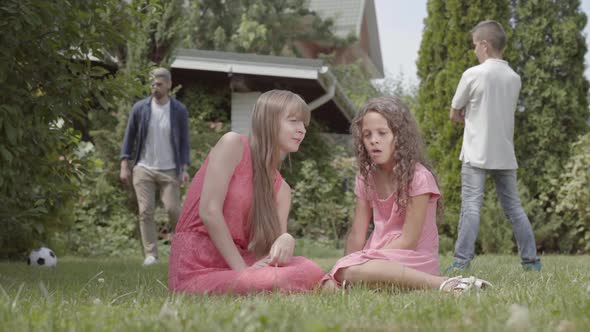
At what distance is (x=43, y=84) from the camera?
4.47m

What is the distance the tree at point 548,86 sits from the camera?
9.75m

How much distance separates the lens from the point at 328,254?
30.5 ft

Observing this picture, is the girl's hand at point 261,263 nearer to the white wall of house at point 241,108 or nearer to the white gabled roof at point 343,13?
the white wall of house at point 241,108

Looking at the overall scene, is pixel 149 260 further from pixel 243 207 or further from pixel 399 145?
pixel 399 145

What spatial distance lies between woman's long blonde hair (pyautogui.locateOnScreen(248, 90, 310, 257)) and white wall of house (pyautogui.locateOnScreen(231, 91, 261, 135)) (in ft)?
28.3

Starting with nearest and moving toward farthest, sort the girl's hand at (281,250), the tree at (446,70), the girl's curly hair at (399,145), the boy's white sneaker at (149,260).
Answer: the girl's hand at (281,250) < the girl's curly hair at (399,145) < the boy's white sneaker at (149,260) < the tree at (446,70)

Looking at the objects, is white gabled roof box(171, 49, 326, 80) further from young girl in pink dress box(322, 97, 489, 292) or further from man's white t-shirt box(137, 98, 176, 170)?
young girl in pink dress box(322, 97, 489, 292)

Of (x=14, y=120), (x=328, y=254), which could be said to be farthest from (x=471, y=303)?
(x=328, y=254)

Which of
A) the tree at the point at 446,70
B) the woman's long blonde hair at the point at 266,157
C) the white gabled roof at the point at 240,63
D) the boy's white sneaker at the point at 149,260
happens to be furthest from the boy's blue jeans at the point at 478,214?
the white gabled roof at the point at 240,63

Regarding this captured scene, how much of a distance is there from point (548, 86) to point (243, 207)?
7.60m

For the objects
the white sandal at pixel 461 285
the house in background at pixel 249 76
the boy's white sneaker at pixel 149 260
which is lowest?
the boy's white sneaker at pixel 149 260

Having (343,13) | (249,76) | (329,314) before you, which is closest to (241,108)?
(249,76)

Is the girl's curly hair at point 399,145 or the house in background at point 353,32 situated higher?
the house in background at point 353,32

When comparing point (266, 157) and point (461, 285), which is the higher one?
point (266, 157)
